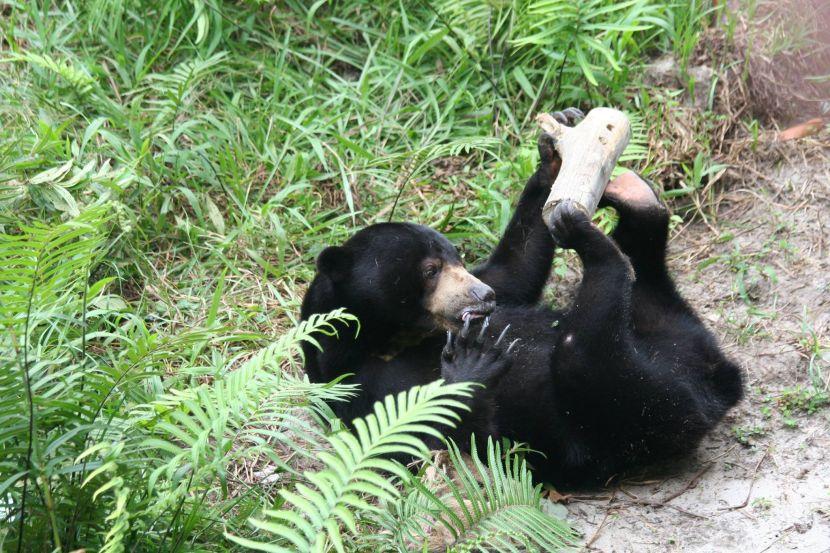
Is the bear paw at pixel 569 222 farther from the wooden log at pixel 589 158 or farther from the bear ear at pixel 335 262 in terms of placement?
the bear ear at pixel 335 262

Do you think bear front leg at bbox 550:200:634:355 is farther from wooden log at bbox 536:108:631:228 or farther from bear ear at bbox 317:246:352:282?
bear ear at bbox 317:246:352:282

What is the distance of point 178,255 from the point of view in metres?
6.48

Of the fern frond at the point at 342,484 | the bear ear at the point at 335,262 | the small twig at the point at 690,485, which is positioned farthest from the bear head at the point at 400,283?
the fern frond at the point at 342,484

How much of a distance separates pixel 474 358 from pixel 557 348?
0.48 meters

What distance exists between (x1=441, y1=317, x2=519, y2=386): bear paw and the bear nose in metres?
0.39

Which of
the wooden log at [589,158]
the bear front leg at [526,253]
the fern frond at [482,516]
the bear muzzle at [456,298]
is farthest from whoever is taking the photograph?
the bear front leg at [526,253]

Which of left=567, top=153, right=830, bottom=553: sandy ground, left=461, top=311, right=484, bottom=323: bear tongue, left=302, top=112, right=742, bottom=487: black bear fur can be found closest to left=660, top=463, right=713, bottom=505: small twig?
left=567, top=153, right=830, bottom=553: sandy ground

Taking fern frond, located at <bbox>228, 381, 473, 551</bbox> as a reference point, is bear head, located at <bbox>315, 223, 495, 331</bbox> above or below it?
below

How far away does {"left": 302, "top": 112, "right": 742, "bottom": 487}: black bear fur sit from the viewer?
452cm

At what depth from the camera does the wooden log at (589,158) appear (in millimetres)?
4688

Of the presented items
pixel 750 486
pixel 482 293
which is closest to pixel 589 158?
pixel 482 293

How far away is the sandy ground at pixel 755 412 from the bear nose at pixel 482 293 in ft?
3.49

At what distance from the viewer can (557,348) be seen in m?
4.71

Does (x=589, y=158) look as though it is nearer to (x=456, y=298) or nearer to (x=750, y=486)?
(x=456, y=298)
